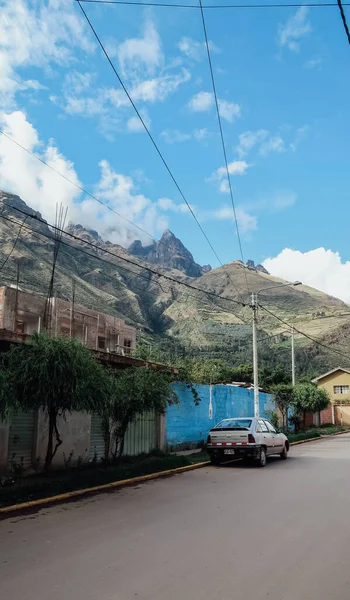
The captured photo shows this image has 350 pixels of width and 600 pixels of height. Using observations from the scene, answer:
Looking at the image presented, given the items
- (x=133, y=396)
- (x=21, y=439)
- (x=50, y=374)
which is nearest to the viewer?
(x=50, y=374)

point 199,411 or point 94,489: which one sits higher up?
point 199,411

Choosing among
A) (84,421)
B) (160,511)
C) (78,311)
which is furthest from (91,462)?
(78,311)

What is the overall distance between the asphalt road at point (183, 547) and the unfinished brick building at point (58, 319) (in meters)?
28.7

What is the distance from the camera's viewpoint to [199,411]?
2270 centimetres

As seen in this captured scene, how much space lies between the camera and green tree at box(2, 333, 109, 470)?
10348 millimetres

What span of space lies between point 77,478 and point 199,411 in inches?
474

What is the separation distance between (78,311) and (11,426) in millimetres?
38230

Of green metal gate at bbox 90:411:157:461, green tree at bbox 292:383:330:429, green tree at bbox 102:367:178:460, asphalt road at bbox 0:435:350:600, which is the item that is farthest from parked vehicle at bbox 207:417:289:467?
green tree at bbox 292:383:330:429

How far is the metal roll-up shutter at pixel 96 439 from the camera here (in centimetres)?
1534

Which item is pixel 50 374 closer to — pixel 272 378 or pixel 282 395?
pixel 282 395

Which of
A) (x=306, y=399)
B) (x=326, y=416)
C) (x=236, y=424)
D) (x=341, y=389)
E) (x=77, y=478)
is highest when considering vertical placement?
(x=341, y=389)

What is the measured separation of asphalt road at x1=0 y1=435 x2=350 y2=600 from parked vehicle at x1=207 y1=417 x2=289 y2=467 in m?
4.85

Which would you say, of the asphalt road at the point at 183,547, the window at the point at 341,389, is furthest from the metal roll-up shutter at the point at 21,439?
the window at the point at 341,389

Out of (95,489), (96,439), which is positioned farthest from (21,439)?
(96,439)
